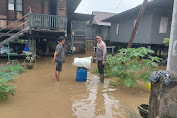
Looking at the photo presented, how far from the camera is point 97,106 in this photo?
390 cm

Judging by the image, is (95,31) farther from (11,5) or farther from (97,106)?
(97,106)

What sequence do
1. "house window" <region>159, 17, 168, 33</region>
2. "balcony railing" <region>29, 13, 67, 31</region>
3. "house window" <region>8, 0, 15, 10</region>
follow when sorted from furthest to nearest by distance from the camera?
"house window" <region>159, 17, 168, 33</region>, "house window" <region>8, 0, 15, 10</region>, "balcony railing" <region>29, 13, 67, 31</region>

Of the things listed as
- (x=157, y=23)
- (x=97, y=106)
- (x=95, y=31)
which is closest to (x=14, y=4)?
(x=97, y=106)

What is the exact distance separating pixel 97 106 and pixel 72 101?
730 mm

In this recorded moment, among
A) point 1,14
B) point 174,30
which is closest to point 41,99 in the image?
point 174,30

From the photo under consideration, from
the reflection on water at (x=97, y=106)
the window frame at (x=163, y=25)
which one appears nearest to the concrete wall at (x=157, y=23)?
the window frame at (x=163, y=25)

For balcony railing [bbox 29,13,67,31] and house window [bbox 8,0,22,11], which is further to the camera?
house window [bbox 8,0,22,11]

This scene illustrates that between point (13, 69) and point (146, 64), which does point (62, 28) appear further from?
point (146, 64)

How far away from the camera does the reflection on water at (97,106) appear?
11.3ft

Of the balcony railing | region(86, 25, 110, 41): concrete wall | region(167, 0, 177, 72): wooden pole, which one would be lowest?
region(167, 0, 177, 72): wooden pole

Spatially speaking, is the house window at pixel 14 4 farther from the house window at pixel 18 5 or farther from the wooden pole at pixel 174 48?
the wooden pole at pixel 174 48

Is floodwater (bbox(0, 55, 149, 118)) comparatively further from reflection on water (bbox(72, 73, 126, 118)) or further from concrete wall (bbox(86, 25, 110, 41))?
concrete wall (bbox(86, 25, 110, 41))

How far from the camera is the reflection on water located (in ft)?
11.3

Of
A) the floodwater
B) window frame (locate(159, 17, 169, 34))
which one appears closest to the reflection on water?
the floodwater
